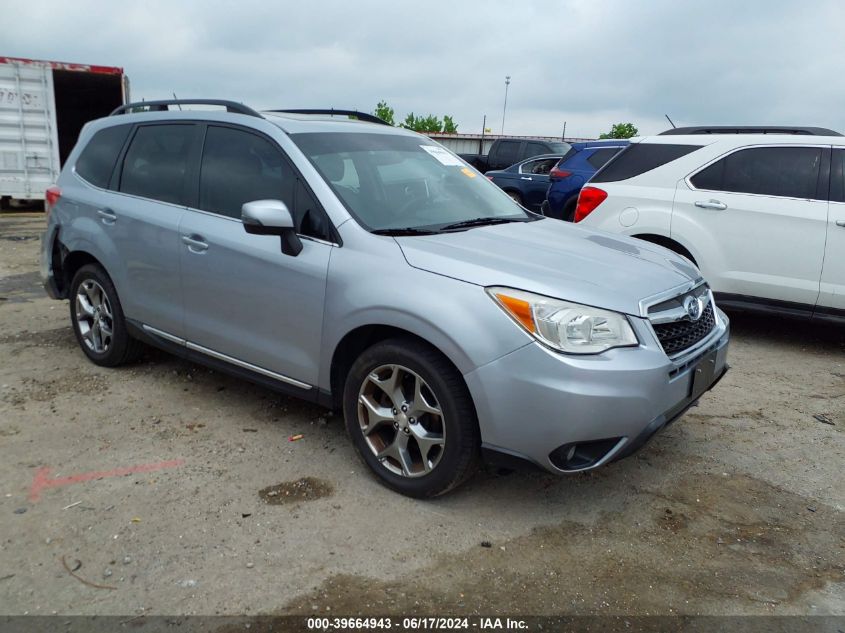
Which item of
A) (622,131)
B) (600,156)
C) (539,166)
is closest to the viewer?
(600,156)

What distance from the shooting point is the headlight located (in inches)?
111

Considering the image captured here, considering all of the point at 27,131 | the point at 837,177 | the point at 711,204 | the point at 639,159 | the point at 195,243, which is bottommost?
the point at 195,243

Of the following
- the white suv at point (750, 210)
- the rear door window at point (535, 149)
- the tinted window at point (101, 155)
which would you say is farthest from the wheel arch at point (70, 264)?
the rear door window at point (535, 149)

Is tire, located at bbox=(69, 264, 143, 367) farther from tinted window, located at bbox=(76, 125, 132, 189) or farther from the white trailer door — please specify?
A: the white trailer door

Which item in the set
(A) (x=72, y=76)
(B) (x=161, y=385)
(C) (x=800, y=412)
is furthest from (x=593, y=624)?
(A) (x=72, y=76)

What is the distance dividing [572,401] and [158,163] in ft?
10.0

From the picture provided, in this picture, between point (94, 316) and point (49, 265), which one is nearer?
point (94, 316)

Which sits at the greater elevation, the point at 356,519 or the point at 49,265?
the point at 49,265

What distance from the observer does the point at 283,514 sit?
3139 millimetres

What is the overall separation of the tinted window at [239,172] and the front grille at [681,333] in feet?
6.27

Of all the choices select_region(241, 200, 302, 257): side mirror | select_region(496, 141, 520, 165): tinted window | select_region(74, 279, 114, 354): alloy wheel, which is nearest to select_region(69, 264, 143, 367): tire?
select_region(74, 279, 114, 354): alloy wheel

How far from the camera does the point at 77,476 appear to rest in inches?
135

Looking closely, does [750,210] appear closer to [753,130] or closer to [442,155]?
[753,130]

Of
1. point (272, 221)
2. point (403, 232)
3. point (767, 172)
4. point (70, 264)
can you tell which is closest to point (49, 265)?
point (70, 264)
